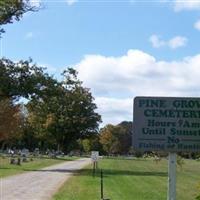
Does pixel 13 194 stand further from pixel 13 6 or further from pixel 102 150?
pixel 102 150

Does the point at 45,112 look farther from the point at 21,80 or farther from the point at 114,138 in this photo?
the point at 114,138

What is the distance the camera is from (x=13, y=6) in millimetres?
53125

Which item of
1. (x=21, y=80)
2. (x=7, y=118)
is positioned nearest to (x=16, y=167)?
(x=21, y=80)

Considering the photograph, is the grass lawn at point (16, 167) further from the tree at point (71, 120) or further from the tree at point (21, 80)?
the tree at point (71, 120)

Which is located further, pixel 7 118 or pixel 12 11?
pixel 7 118

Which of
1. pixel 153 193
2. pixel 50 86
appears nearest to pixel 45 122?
pixel 50 86

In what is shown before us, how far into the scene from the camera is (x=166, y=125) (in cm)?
910

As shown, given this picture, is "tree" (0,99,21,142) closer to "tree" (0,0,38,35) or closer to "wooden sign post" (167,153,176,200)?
"tree" (0,0,38,35)

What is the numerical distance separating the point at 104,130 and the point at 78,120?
69.4m

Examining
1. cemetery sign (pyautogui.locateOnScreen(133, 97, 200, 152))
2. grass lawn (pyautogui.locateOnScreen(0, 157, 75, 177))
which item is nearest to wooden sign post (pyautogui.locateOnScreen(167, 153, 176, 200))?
cemetery sign (pyautogui.locateOnScreen(133, 97, 200, 152))

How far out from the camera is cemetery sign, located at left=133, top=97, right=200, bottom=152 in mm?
9078

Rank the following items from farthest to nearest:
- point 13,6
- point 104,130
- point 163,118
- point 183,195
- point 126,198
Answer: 1. point 104,130
2. point 13,6
3. point 183,195
4. point 126,198
5. point 163,118

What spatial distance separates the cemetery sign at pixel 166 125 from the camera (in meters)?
9.08

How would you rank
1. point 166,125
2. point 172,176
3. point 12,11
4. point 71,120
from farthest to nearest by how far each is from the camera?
point 71,120
point 12,11
point 172,176
point 166,125
